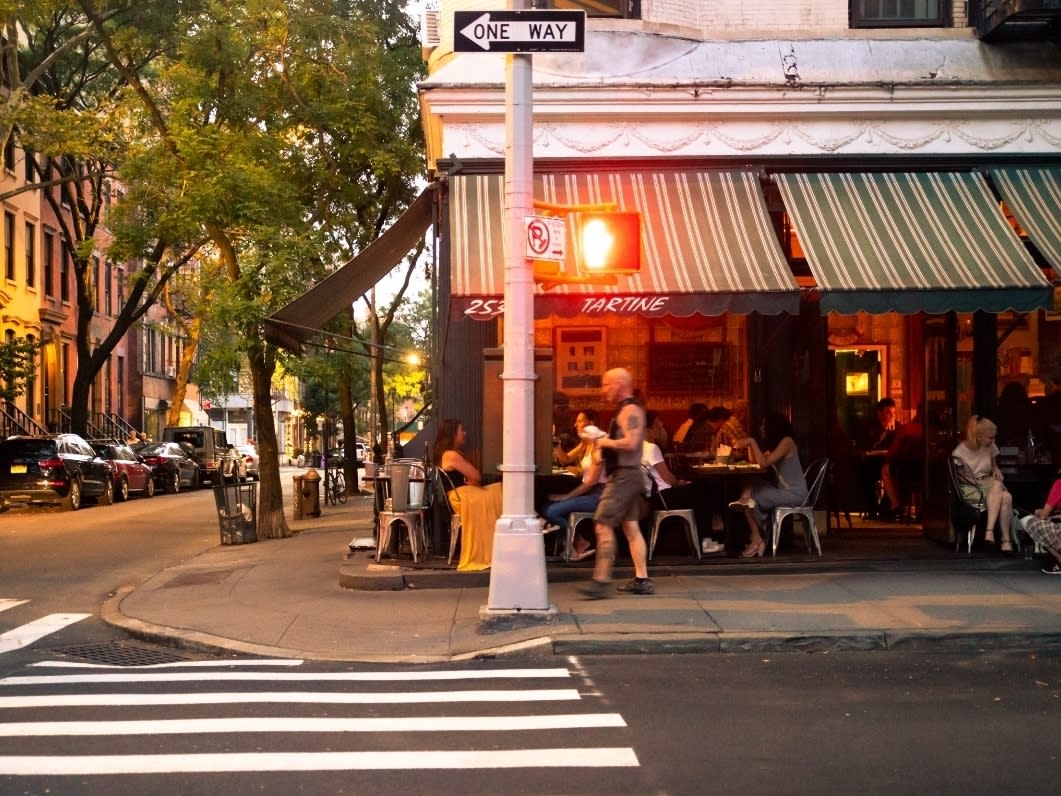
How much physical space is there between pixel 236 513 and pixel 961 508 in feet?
34.4

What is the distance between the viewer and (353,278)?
13.6m

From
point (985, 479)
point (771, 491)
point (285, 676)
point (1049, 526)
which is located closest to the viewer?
point (285, 676)

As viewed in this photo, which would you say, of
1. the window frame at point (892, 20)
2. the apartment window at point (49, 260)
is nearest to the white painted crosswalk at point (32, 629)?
the window frame at point (892, 20)

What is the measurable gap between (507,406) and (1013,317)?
7.55 meters

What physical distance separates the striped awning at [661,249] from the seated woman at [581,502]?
1.54 m

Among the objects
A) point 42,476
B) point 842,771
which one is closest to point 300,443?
point 42,476

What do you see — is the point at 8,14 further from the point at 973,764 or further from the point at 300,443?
the point at 300,443

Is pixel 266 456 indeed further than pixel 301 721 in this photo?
Yes

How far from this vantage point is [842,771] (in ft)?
18.6

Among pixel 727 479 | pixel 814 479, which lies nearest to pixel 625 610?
pixel 727 479

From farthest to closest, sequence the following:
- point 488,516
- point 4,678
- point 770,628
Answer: point 488,516, point 770,628, point 4,678

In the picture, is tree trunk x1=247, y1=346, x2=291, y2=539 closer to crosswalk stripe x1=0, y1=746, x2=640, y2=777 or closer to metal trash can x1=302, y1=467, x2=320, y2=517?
metal trash can x1=302, y1=467, x2=320, y2=517

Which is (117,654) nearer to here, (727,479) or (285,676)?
(285,676)

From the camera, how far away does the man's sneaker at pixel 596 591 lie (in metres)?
10.7
